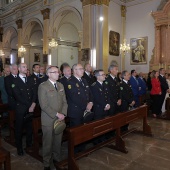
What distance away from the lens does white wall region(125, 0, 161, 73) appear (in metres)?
11.8

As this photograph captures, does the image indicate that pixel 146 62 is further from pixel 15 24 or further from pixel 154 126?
pixel 15 24

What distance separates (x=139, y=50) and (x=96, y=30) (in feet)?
10.6

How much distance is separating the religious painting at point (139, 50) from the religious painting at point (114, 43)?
0.99 meters

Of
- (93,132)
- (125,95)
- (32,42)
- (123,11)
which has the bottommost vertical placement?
(93,132)

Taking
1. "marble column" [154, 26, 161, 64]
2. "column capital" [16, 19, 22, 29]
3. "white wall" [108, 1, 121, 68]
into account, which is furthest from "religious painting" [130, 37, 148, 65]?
"column capital" [16, 19, 22, 29]

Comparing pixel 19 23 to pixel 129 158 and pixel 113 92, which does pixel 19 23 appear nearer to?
pixel 113 92

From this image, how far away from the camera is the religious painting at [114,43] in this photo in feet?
38.9

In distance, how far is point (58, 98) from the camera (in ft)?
10.7

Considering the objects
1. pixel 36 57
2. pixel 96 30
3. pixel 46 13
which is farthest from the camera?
pixel 36 57

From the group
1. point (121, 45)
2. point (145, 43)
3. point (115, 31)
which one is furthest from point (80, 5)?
point (145, 43)

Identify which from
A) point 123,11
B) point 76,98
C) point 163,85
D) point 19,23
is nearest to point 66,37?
point 19,23

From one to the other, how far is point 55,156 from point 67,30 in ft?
45.2

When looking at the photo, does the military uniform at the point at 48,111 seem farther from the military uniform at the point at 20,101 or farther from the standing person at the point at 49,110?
the military uniform at the point at 20,101

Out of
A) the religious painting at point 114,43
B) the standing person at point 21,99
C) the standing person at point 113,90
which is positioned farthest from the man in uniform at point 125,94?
the religious painting at point 114,43
